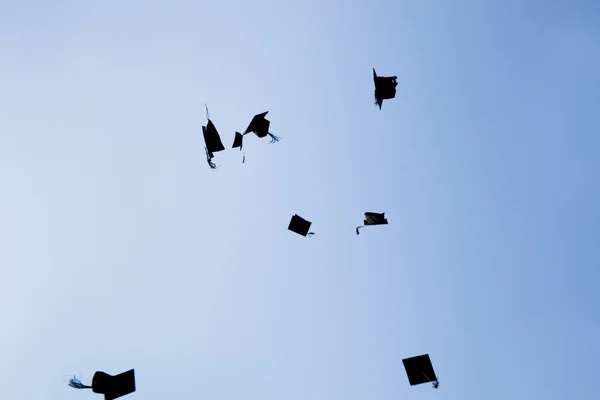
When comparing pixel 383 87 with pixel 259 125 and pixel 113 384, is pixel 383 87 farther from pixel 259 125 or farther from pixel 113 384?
pixel 113 384

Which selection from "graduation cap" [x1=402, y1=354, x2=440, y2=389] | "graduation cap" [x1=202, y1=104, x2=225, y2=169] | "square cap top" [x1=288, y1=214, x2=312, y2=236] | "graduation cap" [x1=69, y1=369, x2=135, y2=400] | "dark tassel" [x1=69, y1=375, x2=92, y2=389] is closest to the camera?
"dark tassel" [x1=69, y1=375, x2=92, y2=389]

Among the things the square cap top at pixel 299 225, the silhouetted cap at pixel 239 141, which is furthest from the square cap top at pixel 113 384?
the silhouetted cap at pixel 239 141

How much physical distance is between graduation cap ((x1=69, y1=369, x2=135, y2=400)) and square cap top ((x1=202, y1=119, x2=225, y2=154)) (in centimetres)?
353

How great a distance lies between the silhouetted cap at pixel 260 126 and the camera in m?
5.55

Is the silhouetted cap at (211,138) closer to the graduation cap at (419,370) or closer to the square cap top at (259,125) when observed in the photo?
the square cap top at (259,125)

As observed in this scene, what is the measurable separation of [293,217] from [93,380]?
3688mm

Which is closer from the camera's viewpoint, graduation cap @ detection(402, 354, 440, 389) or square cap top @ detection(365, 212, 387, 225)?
graduation cap @ detection(402, 354, 440, 389)

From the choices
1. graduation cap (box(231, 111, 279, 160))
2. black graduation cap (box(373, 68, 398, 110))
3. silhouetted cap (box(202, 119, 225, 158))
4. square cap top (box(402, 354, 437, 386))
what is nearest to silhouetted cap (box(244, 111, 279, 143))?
graduation cap (box(231, 111, 279, 160))

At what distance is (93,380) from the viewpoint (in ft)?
15.1

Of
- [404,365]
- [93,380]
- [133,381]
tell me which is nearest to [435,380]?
[404,365]

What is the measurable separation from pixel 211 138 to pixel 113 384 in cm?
383

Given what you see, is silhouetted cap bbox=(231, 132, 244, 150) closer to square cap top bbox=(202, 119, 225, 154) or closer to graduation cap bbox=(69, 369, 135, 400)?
square cap top bbox=(202, 119, 225, 154)

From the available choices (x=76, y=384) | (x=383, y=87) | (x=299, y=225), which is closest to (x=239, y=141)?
(x=299, y=225)

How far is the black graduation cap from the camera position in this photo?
5449 millimetres
